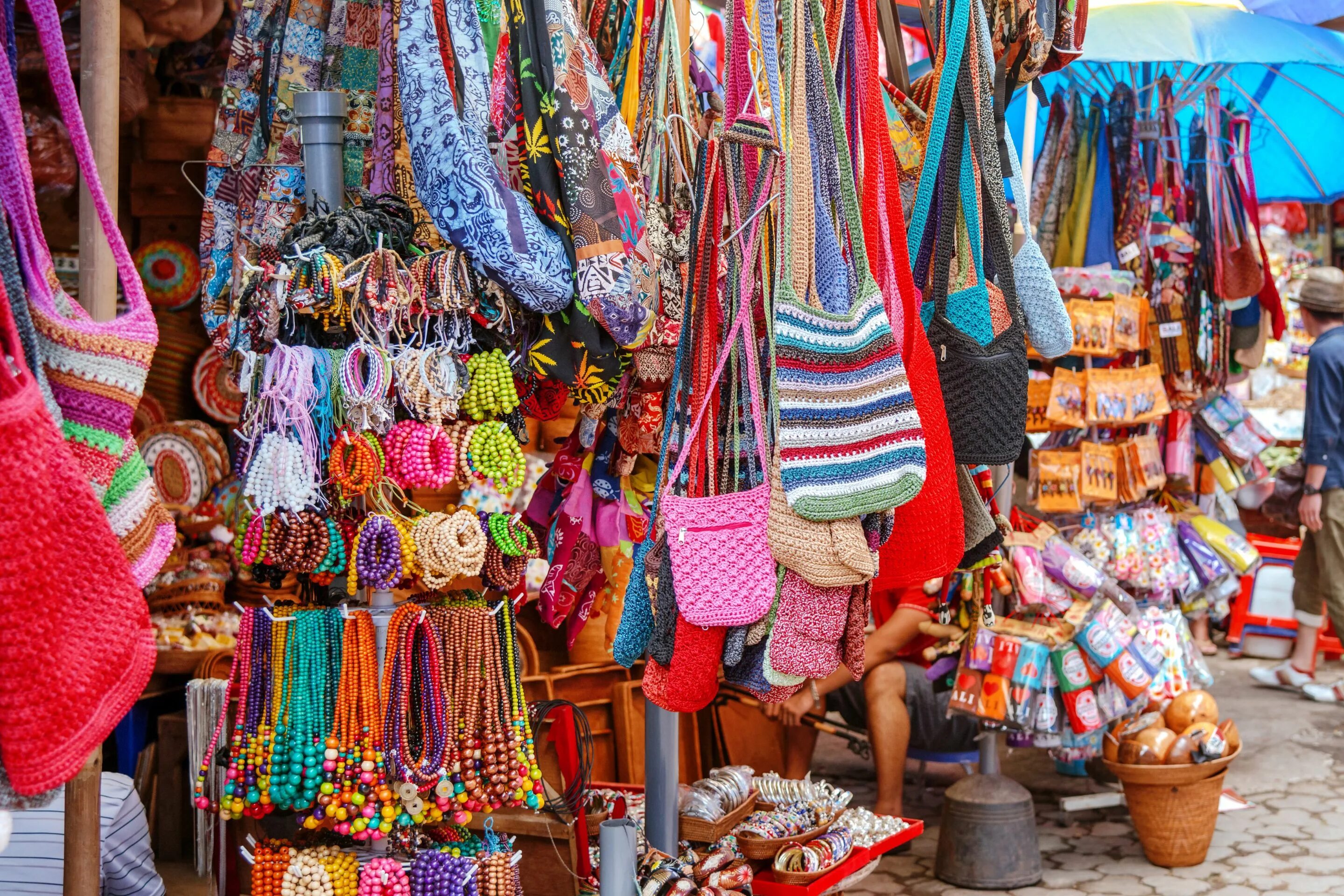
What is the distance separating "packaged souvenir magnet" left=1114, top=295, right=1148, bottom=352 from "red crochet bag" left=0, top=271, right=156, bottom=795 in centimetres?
383

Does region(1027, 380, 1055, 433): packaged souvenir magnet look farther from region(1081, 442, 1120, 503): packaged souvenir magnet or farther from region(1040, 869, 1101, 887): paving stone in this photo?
region(1040, 869, 1101, 887): paving stone

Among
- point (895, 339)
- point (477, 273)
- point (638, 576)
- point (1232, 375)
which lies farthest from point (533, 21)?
point (1232, 375)

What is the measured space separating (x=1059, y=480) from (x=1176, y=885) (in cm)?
142

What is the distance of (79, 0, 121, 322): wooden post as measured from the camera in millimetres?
1771

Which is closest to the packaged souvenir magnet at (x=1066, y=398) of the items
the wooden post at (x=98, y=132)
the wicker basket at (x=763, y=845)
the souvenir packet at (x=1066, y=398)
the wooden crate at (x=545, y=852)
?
the souvenir packet at (x=1066, y=398)

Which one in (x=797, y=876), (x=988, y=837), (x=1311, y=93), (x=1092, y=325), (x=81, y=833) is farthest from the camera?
(x=1311, y=93)

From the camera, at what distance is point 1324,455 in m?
5.89

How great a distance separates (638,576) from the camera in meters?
2.19

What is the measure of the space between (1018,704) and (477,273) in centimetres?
263

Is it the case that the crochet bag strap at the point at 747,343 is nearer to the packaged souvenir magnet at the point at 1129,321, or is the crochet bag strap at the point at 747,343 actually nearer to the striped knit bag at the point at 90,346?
the striped knit bag at the point at 90,346

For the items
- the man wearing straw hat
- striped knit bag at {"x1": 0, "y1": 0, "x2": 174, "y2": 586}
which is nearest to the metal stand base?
the man wearing straw hat

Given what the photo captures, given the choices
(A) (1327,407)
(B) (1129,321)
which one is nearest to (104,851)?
(B) (1129,321)

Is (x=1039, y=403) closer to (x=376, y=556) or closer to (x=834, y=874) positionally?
(x=834, y=874)

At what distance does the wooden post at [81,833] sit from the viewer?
1742 millimetres
